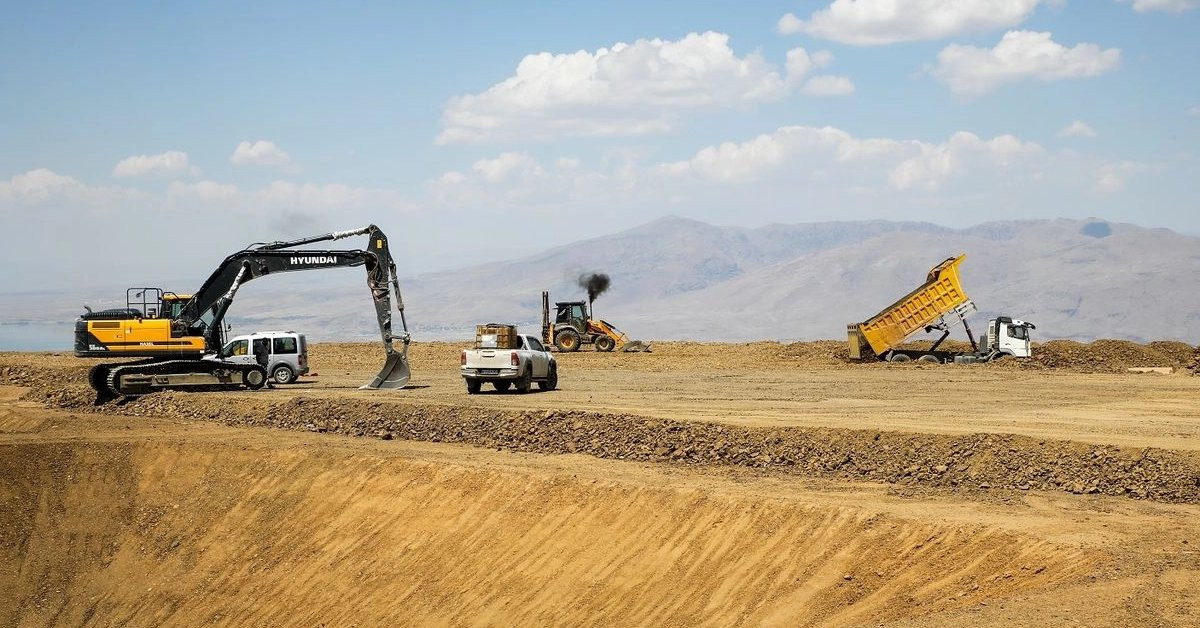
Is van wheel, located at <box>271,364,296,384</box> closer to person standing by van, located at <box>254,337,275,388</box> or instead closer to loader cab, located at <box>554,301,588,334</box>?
person standing by van, located at <box>254,337,275,388</box>

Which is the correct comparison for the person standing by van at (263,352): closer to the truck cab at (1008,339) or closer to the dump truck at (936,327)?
the dump truck at (936,327)

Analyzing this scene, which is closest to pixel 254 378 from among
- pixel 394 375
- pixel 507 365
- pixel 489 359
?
pixel 394 375

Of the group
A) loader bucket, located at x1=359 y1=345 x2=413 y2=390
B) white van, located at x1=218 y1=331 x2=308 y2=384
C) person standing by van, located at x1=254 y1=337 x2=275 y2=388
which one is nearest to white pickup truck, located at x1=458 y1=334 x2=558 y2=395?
loader bucket, located at x1=359 y1=345 x2=413 y2=390

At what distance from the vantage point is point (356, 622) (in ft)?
64.0

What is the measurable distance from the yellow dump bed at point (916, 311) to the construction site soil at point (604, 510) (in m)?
11.2

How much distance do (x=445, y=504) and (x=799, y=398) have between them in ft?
53.0

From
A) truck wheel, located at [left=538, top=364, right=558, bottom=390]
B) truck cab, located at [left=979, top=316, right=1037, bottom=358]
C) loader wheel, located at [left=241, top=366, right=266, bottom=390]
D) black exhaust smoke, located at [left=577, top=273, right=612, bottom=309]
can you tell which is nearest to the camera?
truck wheel, located at [left=538, top=364, right=558, bottom=390]

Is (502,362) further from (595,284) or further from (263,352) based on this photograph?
(595,284)

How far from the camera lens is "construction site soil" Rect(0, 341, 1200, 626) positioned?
51.4ft

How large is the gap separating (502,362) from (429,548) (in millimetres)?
15258

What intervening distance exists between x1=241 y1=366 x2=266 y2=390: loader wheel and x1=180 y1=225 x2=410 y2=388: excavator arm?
1501mm

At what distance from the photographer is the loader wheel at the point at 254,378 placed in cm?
3853

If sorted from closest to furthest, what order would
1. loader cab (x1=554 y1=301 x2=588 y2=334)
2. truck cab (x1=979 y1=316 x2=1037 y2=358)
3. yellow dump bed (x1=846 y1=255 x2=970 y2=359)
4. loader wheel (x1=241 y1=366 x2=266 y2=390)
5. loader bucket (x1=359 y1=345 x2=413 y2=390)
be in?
loader wheel (x1=241 y1=366 x2=266 y2=390) < loader bucket (x1=359 y1=345 x2=413 y2=390) < yellow dump bed (x1=846 y1=255 x2=970 y2=359) < truck cab (x1=979 y1=316 x2=1037 y2=358) < loader cab (x1=554 y1=301 x2=588 y2=334)

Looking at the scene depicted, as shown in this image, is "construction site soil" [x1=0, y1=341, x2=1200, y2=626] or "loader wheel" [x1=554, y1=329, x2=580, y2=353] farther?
"loader wheel" [x1=554, y1=329, x2=580, y2=353]
